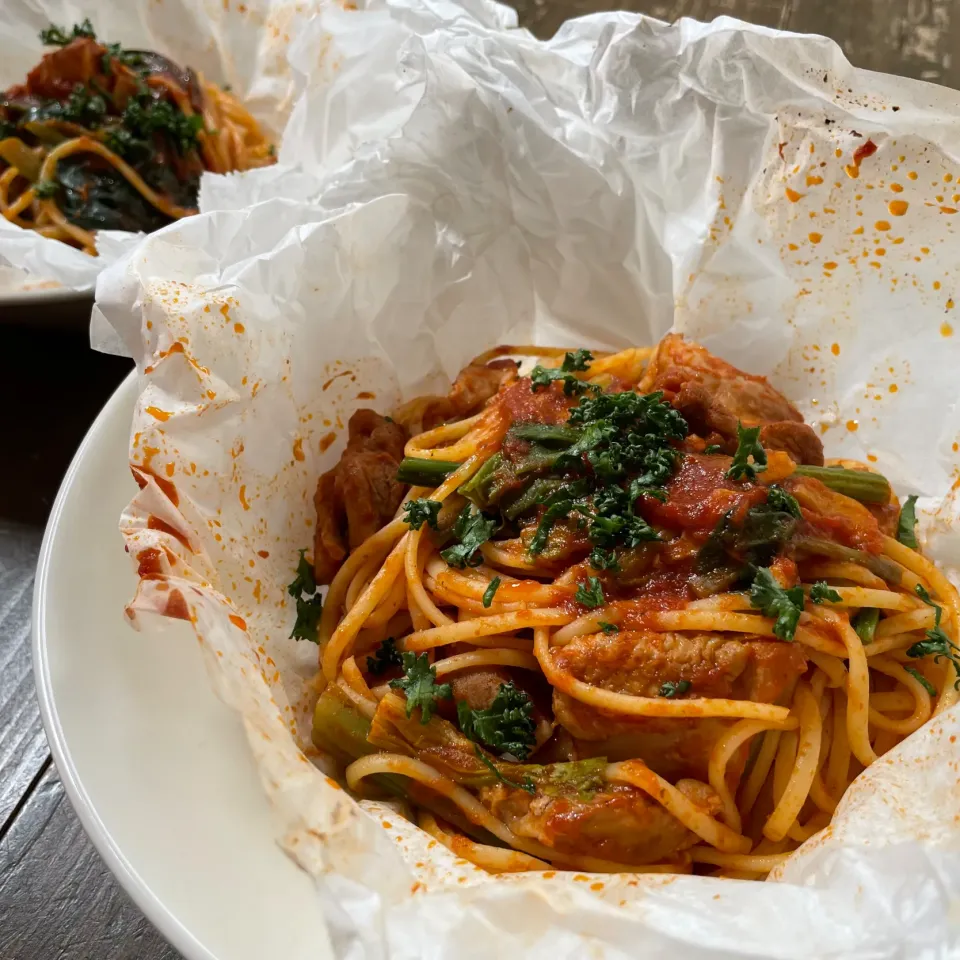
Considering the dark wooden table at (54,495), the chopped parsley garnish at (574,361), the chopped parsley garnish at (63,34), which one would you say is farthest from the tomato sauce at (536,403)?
the chopped parsley garnish at (63,34)

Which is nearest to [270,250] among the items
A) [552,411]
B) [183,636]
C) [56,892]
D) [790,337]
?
[552,411]

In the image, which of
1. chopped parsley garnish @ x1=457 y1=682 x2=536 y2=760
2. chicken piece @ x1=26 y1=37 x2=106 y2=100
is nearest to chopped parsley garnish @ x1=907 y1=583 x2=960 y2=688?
chopped parsley garnish @ x1=457 y1=682 x2=536 y2=760

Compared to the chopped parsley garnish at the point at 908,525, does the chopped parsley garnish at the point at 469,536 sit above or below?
below

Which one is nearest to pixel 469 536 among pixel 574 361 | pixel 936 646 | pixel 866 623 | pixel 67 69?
pixel 574 361

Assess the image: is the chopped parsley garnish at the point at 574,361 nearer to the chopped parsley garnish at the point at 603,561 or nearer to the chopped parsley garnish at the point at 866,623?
the chopped parsley garnish at the point at 603,561

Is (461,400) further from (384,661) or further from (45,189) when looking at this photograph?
(45,189)

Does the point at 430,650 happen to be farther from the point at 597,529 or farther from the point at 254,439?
the point at 254,439

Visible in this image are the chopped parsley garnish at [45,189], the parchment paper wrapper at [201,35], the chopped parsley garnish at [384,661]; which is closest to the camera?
the chopped parsley garnish at [384,661]

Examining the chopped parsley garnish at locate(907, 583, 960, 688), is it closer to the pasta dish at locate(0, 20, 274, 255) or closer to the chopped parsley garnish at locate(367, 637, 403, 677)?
the chopped parsley garnish at locate(367, 637, 403, 677)
